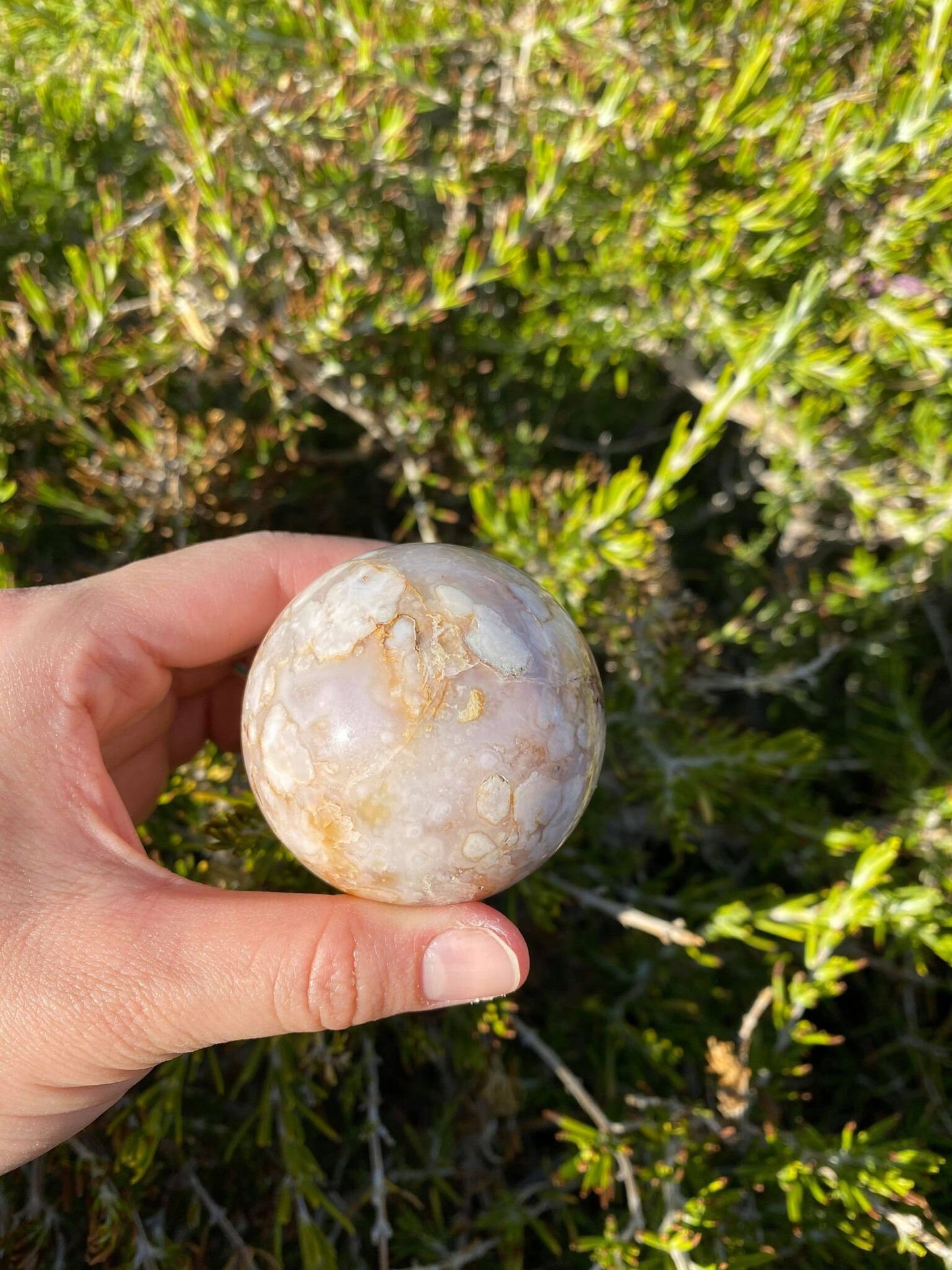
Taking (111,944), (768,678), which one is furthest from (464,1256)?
(768,678)

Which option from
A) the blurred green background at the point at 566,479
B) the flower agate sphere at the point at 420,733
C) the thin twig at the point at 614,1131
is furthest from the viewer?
the blurred green background at the point at 566,479

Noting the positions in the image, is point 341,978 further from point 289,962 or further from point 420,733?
point 420,733

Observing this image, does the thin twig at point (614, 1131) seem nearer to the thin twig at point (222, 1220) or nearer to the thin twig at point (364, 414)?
the thin twig at point (222, 1220)

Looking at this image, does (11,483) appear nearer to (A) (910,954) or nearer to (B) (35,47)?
(B) (35,47)

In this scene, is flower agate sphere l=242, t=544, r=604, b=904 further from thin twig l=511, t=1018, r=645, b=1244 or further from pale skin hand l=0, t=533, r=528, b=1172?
thin twig l=511, t=1018, r=645, b=1244

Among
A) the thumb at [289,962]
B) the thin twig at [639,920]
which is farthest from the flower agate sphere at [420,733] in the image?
the thin twig at [639,920]

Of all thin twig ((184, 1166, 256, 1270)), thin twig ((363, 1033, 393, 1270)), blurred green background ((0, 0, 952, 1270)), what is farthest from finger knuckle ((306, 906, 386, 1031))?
thin twig ((184, 1166, 256, 1270))

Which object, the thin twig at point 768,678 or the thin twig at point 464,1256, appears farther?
the thin twig at point 768,678
